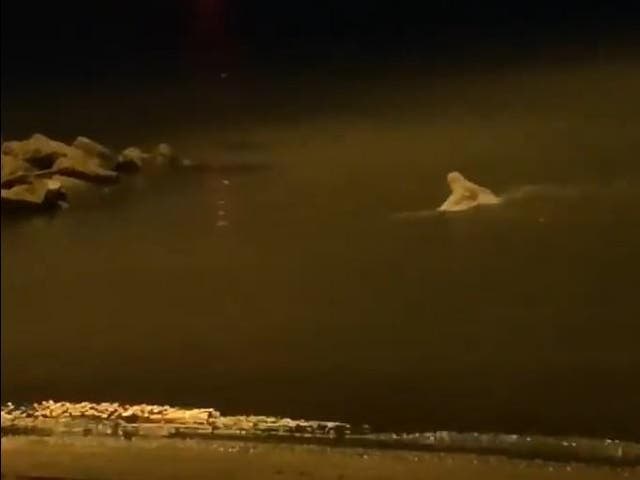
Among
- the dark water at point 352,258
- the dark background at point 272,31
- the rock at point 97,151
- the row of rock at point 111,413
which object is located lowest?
the row of rock at point 111,413

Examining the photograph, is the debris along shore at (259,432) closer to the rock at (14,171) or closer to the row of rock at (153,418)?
the row of rock at (153,418)

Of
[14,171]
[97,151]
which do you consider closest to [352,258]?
[97,151]

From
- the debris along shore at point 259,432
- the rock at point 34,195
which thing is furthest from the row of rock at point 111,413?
the rock at point 34,195

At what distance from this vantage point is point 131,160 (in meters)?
1.45

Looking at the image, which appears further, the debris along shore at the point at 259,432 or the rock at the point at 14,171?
the rock at the point at 14,171

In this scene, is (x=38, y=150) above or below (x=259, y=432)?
above

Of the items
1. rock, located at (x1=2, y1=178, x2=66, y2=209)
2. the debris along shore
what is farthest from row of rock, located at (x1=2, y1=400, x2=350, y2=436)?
rock, located at (x1=2, y1=178, x2=66, y2=209)

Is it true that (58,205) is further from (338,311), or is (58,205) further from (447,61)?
(447,61)

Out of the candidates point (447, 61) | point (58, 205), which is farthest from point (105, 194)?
point (447, 61)

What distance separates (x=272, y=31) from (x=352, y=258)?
29cm

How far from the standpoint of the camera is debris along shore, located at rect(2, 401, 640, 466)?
1.34 metres

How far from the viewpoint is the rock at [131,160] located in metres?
1.45

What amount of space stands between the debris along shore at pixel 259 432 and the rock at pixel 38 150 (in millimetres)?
315

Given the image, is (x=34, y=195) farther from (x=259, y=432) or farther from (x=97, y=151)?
(x=259, y=432)
